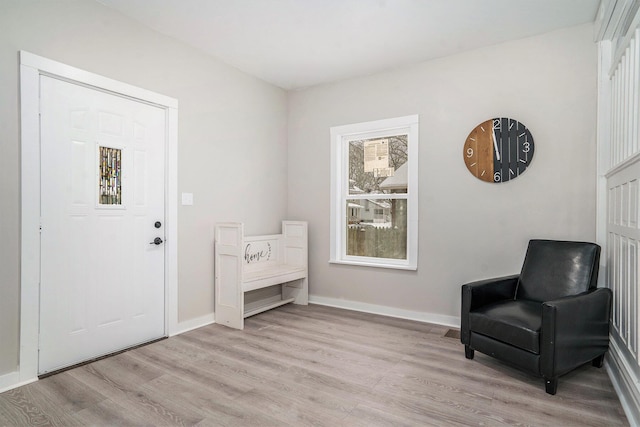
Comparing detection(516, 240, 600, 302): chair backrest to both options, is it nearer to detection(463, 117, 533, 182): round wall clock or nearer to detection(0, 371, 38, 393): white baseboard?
detection(463, 117, 533, 182): round wall clock

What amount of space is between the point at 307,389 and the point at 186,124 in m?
2.53

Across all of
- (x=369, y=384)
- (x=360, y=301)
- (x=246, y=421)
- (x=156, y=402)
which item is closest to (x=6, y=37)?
(x=156, y=402)

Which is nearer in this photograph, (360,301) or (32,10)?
(32,10)

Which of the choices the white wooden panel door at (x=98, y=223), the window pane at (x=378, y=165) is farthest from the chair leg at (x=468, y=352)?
the white wooden panel door at (x=98, y=223)

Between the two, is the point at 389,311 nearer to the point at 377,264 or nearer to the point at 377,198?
the point at 377,264

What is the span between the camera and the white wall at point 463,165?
2.93 meters

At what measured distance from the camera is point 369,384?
2.29m

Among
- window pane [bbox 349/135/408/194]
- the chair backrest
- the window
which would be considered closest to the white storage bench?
the window

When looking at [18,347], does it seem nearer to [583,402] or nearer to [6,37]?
[6,37]

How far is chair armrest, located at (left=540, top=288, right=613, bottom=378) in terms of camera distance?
209 cm

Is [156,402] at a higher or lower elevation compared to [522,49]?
lower

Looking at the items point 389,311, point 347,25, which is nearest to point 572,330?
point 389,311

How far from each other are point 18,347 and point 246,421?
160 cm

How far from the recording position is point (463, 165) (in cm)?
341
